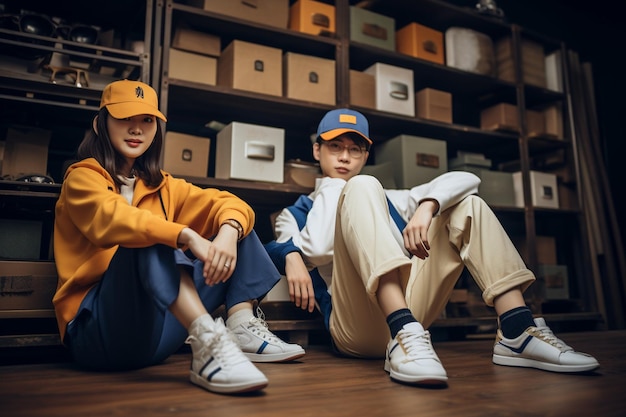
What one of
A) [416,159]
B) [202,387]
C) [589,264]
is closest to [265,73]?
[416,159]

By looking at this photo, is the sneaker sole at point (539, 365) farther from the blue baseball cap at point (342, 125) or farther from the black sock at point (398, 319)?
the blue baseball cap at point (342, 125)

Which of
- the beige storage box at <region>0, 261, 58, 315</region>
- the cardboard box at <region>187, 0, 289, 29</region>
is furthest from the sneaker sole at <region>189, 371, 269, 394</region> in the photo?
the cardboard box at <region>187, 0, 289, 29</region>

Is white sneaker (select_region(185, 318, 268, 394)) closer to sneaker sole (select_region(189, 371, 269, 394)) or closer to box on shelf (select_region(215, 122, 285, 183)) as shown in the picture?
sneaker sole (select_region(189, 371, 269, 394))

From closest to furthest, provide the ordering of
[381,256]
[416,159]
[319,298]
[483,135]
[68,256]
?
[381,256]
[68,256]
[319,298]
[416,159]
[483,135]

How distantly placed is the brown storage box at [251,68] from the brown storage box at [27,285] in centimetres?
109

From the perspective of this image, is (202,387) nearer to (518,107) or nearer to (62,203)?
(62,203)

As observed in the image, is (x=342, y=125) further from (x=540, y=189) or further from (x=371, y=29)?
(x=540, y=189)

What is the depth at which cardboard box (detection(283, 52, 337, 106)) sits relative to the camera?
2.39 m

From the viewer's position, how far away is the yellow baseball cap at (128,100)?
1433 millimetres

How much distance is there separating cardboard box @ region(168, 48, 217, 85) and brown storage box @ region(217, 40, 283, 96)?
62 millimetres

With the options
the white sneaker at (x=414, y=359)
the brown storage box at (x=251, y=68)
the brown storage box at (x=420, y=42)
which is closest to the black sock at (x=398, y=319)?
the white sneaker at (x=414, y=359)

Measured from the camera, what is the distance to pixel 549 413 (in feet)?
2.89

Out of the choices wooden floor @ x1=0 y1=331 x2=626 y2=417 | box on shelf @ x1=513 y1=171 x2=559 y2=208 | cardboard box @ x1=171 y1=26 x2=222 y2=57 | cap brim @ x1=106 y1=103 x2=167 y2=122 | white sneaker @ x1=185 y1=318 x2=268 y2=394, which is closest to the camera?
wooden floor @ x1=0 y1=331 x2=626 y2=417

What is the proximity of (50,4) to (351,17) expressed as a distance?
1.43 metres
